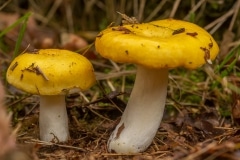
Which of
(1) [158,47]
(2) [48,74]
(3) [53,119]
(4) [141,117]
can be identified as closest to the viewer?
(1) [158,47]

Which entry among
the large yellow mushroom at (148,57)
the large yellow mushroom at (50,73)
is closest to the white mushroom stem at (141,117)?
the large yellow mushroom at (148,57)

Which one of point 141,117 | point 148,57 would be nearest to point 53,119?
point 141,117

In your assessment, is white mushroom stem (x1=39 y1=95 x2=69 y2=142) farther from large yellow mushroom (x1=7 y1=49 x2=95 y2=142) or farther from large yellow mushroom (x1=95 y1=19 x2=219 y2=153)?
large yellow mushroom (x1=95 y1=19 x2=219 y2=153)

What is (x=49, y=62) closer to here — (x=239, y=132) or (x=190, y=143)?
(x=190, y=143)

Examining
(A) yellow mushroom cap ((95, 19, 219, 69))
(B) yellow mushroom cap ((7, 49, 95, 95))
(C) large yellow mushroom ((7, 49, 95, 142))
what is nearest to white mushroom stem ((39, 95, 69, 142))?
(C) large yellow mushroom ((7, 49, 95, 142))

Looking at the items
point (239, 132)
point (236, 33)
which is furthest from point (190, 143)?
point (236, 33)

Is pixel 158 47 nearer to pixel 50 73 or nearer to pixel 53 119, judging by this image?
pixel 50 73

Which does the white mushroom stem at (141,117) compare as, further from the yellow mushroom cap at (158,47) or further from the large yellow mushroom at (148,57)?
the yellow mushroom cap at (158,47)
